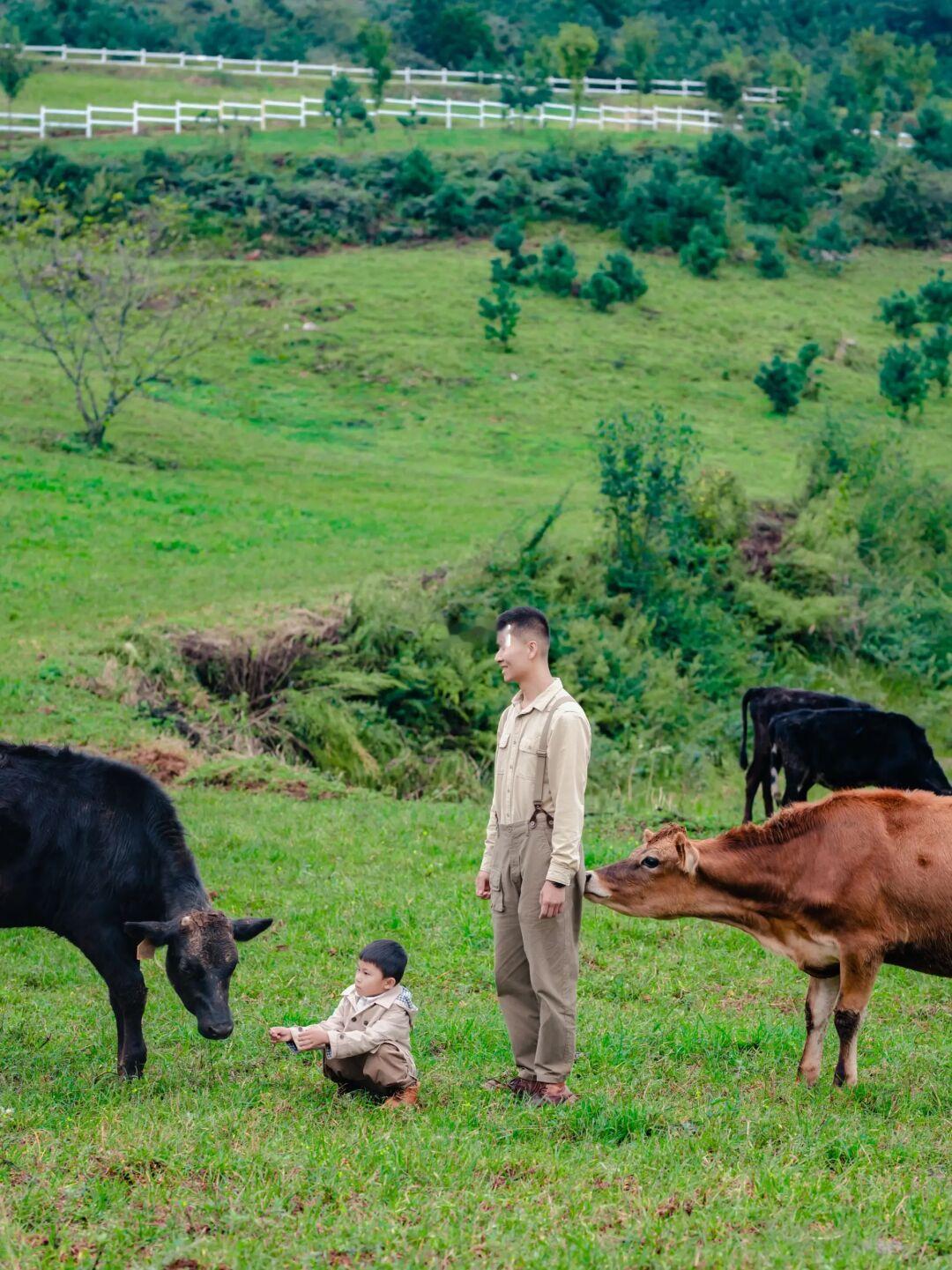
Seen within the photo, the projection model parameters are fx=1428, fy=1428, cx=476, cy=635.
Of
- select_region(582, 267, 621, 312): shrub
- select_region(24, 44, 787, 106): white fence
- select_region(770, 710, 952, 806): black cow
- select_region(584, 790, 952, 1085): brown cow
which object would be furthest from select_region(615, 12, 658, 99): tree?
select_region(584, 790, 952, 1085): brown cow

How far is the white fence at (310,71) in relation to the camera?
68062mm

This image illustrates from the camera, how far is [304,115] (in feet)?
200

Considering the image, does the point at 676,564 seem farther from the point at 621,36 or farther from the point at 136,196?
the point at 621,36

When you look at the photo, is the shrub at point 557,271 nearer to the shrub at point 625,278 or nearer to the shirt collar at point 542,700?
the shrub at point 625,278

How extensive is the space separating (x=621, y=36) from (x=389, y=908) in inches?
3421

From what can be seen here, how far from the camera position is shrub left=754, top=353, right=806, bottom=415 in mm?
38375

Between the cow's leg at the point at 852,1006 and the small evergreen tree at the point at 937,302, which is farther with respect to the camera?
the small evergreen tree at the point at 937,302

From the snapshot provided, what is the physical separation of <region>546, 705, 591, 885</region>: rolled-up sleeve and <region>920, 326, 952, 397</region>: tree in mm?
37092

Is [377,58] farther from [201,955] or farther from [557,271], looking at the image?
[201,955]

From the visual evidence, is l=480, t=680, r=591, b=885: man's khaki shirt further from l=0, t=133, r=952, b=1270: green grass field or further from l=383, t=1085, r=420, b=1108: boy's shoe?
l=0, t=133, r=952, b=1270: green grass field

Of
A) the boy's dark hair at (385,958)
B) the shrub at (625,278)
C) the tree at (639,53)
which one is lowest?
the boy's dark hair at (385,958)

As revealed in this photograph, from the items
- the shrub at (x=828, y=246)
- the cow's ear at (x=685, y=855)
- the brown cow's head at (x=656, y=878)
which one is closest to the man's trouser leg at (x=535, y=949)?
the brown cow's head at (x=656, y=878)

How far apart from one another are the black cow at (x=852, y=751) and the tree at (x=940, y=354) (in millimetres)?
28056

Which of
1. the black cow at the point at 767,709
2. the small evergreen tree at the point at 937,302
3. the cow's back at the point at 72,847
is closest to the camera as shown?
the cow's back at the point at 72,847
